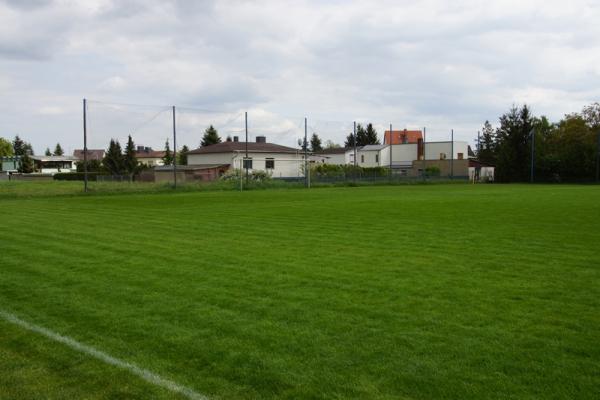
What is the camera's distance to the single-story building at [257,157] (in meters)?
52.9

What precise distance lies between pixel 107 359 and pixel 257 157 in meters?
51.8

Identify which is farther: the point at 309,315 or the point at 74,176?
the point at 74,176

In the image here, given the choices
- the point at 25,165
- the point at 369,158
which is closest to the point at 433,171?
the point at 369,158

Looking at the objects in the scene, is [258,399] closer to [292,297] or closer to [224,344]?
[224,344]

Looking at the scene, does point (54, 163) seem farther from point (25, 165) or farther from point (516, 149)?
point (516, 149)

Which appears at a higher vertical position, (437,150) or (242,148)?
(437,150)

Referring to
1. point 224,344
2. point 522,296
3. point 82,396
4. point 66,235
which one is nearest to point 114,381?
point 82,396

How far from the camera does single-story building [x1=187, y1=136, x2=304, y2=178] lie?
52906mm

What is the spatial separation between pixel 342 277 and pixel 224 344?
259cm

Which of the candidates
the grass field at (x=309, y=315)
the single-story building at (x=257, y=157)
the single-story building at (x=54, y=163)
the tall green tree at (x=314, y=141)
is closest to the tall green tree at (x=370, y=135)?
the tall green tree at (x=314, y=141)

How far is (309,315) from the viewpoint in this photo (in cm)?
492

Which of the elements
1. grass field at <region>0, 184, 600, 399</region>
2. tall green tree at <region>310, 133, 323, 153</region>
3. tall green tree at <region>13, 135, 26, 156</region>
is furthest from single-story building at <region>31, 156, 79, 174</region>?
grass field at <region>0, 184, 600, 399</region>

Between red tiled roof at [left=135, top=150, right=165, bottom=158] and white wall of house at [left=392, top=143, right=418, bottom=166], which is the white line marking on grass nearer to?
white wall of house at [left=392, top=143, right=418, bottom=166]

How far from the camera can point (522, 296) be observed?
552cm
